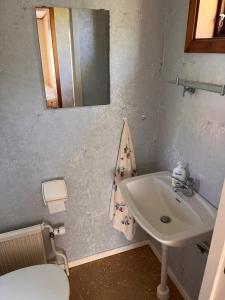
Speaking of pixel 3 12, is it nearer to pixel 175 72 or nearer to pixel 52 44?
pixel 52 44

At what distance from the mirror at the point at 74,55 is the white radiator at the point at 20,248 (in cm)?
89

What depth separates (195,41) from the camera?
4.20 ft

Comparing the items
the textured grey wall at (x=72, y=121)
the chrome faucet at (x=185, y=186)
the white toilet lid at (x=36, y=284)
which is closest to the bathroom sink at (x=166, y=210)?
the chrome faucet at (x=185, y=186)

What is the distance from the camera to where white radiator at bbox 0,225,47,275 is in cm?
157

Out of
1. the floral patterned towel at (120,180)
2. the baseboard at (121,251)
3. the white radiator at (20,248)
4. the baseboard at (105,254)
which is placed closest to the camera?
the white radiator at (20,248)

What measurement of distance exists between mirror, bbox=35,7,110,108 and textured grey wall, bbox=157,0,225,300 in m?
0.42

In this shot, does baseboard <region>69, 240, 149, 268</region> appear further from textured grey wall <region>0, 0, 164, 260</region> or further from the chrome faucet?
the chrome faucet

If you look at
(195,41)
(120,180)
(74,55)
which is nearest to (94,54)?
(74,55)

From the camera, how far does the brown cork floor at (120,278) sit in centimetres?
179

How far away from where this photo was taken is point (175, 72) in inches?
59.5

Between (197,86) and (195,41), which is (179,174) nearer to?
(197,86)

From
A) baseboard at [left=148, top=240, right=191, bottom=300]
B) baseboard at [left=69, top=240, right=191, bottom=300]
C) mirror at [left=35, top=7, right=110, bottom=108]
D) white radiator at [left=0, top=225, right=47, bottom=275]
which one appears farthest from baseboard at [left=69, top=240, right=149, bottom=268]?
mirror at [left=35, top=7, right=110, bottom=108]

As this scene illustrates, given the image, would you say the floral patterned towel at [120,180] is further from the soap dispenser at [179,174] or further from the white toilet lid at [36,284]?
the white toilet lid at [36,284]

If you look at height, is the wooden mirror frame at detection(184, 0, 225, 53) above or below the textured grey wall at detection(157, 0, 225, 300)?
above
